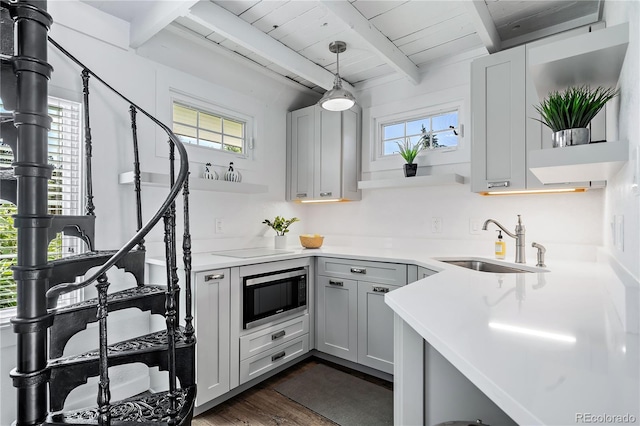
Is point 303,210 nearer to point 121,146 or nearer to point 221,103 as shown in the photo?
point 221,103

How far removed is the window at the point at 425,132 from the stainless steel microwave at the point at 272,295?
158cm

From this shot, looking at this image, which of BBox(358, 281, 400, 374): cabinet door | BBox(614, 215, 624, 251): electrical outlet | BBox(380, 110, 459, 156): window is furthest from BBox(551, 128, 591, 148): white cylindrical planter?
BBox(380, 110, 459, 156): window

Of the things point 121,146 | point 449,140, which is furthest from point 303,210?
point 121,146

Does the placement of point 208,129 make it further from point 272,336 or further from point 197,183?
point 272,336

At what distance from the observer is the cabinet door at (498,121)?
2.35 m

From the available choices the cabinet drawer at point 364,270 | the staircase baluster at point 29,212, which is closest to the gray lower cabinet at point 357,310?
the cabinet drawer at point 364,270

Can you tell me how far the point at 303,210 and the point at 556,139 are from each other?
292 cm

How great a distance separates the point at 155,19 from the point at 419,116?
2315 millimetres

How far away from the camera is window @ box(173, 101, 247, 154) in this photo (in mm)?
2881

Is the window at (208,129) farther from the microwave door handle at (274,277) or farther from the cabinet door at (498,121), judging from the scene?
the cabinet door at (498,121)

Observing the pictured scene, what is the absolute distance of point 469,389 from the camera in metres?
1.08

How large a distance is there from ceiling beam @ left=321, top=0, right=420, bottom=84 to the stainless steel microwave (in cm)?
188

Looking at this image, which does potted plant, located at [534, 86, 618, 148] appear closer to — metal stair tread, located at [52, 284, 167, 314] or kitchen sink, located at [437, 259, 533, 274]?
kitchen sink, located at [437, 259, 533, 274]

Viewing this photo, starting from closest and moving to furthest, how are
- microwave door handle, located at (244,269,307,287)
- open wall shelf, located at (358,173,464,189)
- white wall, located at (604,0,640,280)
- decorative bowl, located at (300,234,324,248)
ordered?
white wall, located at (604,0,640,280)
microwave door handle, located at (244,269,307,287)
open wall shelf, located at (358,173,464,189)
decorative bowl, located at (300,234,324,248)
